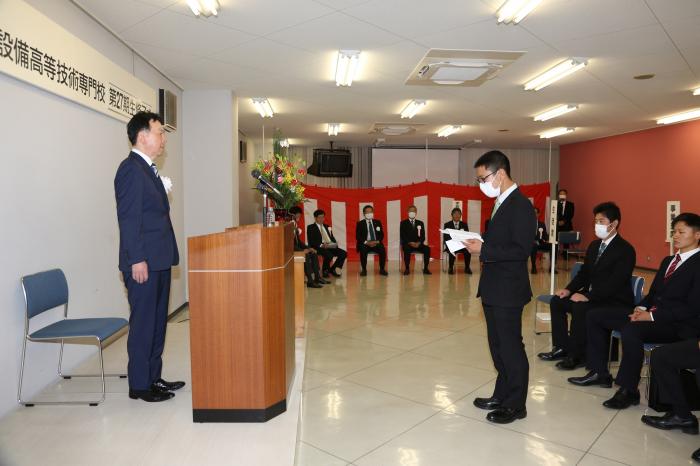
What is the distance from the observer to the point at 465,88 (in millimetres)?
6816

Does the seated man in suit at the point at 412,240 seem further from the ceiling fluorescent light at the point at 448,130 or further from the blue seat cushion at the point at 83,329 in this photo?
the blue seat cushion at the point at 83,329

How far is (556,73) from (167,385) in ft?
17.9

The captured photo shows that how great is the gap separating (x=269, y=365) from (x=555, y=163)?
1363 cm

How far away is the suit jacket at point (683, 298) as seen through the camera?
323cm

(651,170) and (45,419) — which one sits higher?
(651,170)

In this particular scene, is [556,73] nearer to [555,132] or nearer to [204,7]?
[204,7]

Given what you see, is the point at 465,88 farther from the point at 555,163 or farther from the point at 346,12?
the point at 555,163

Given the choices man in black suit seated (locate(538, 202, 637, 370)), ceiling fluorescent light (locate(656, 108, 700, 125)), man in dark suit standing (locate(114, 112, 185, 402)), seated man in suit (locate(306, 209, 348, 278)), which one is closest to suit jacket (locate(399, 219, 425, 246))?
seated man in suit (locate(306, 209, 348, 278))

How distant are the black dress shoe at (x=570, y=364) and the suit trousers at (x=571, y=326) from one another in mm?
37

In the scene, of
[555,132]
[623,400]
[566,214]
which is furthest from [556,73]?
[566,214]

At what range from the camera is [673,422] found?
304 centimetres

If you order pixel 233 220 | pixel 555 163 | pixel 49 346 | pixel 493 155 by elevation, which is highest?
pixel 555 163

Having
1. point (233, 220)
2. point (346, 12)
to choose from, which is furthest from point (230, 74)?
point (346, 12)

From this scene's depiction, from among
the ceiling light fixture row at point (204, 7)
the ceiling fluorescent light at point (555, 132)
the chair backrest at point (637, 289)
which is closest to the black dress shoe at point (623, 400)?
the chair backrest at point (637, 289)
